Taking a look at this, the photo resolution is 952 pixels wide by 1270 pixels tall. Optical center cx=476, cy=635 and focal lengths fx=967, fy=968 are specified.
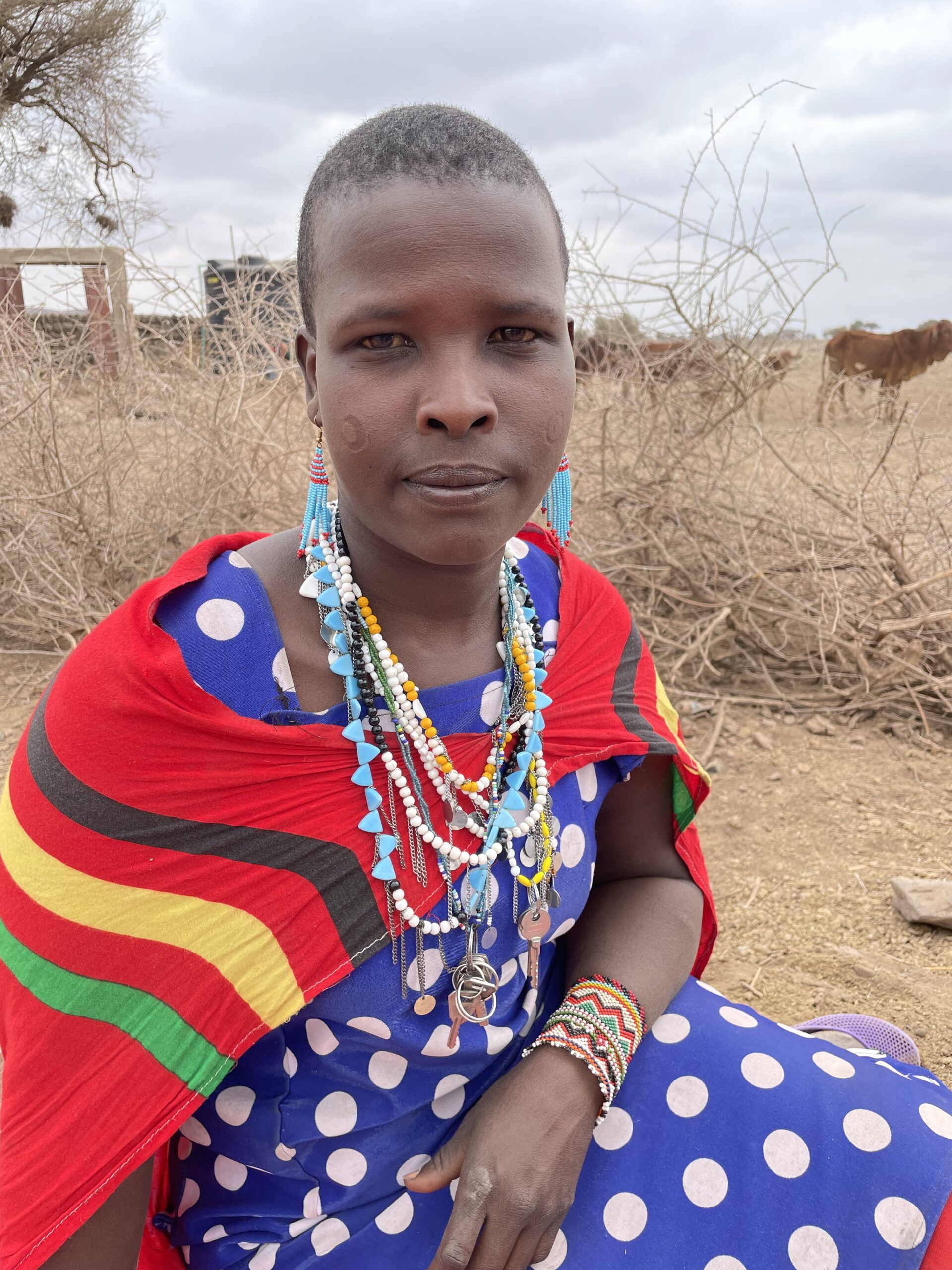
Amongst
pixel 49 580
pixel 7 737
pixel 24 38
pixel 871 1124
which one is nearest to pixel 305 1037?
pixel 871 1124

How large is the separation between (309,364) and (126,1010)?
736 millimetres

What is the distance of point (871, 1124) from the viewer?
118cm

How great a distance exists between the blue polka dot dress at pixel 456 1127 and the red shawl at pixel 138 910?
6cm

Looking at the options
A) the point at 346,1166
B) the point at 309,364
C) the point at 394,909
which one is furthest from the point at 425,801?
the point at 309,364

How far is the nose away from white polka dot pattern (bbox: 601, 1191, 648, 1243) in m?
0.92

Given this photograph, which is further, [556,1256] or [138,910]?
[556,1256]

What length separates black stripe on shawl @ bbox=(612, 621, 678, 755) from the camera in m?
1.33

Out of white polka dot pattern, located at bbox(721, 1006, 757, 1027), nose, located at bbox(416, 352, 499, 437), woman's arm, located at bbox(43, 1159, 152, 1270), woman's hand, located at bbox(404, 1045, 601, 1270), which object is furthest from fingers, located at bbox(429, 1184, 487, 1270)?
nose, located at bbox(416, 352, 499, 437)

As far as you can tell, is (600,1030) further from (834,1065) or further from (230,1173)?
(230,1173)

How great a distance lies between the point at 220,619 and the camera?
41.1 inches

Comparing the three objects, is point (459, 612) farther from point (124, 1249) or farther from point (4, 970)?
point (124, 1249)

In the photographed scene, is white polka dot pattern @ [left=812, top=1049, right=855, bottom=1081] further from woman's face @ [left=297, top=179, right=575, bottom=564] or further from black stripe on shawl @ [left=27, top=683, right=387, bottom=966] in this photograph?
woman's face @ [left=297, top=179, right=575, bottom=564]

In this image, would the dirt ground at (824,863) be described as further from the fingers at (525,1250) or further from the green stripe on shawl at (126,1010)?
the green stripe on shawl at (126,1010)

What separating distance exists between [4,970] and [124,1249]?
332 millimetres
